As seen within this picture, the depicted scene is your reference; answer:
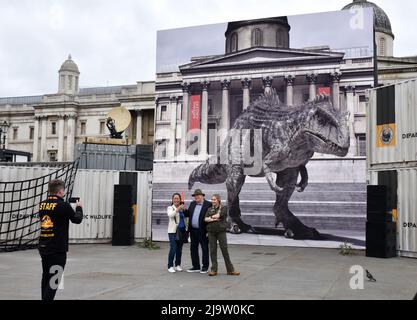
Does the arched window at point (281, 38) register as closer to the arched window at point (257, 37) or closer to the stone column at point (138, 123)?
the arched window at point (257, 37)

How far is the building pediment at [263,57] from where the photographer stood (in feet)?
62.6

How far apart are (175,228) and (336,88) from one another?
998cm

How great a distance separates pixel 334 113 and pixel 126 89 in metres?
65.1

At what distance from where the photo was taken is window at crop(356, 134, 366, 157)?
17844 mm

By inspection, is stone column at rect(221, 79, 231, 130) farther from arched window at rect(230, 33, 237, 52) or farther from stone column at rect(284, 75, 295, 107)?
stone column at rect(284, 75, 295, 107)

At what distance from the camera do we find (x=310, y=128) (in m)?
19.0

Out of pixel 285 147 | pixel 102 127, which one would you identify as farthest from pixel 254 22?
pixel 102 127

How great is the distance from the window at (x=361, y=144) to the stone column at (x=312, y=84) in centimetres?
234

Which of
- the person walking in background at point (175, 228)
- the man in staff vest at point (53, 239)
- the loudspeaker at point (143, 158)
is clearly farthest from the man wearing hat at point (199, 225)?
the loudspeaker at point (143, 158)

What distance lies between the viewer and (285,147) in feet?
63.7

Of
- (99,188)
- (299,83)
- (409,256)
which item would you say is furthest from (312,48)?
(99,188)

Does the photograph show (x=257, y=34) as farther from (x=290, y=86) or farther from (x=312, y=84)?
(x=312, y=84)

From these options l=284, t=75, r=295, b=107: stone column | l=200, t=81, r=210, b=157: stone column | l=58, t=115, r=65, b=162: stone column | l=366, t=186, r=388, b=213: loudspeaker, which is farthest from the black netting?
l=58, t=115, r=65, b=162: stone column

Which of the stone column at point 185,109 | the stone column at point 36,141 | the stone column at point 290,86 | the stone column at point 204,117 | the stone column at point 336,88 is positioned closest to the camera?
the stone column at point 336,88
